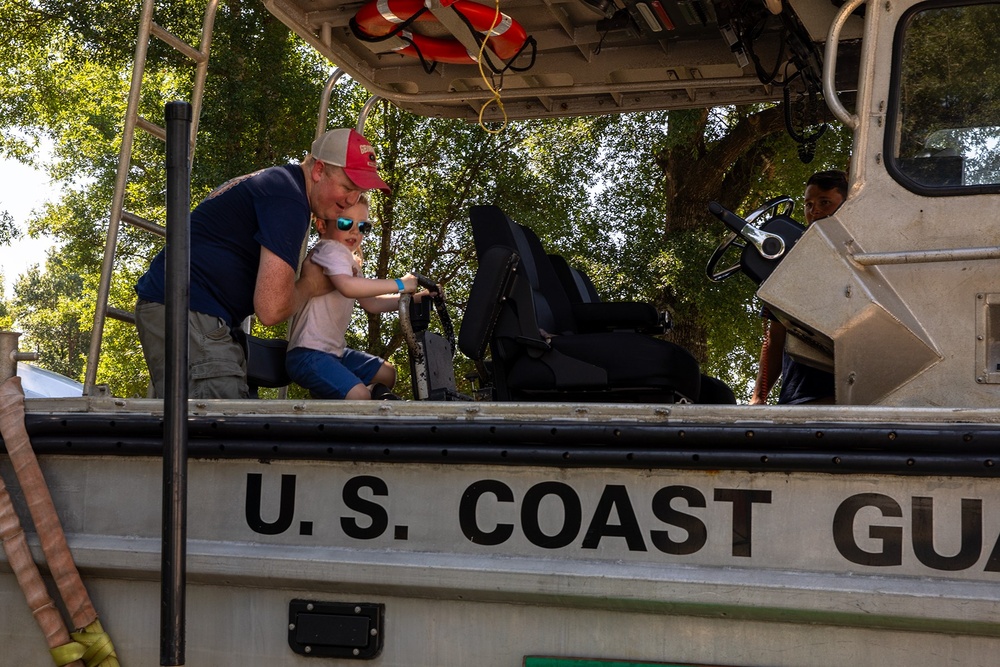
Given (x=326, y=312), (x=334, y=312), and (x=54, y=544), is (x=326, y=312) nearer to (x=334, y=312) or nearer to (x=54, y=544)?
(x=334, y=312)

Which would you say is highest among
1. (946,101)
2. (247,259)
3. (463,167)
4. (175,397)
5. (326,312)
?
(463,167)

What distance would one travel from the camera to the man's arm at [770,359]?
4586 millimetres

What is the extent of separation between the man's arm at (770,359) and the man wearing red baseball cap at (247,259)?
181 cm

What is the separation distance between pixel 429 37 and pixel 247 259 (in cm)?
108

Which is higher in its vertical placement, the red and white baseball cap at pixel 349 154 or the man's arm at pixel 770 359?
the red and white baseball cap at pixel 349 154

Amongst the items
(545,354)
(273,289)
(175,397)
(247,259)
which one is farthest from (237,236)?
(175,397)

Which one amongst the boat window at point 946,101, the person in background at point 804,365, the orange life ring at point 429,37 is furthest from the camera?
the person in background at point 804,365

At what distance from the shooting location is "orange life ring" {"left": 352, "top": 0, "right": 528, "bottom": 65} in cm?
367

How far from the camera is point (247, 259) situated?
3.51 metres

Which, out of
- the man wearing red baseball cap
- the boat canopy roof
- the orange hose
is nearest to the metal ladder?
the man wearing red baseball cap

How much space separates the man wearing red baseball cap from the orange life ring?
0.42 m

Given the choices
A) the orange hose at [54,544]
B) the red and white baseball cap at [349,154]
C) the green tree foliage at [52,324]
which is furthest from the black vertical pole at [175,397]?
the green tree foliage at [52,324]

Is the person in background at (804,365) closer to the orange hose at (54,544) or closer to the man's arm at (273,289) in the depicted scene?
the man's arm at (273,289)

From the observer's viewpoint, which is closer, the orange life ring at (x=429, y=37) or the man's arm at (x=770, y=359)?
the orange life ring at (x=429, y=37)
